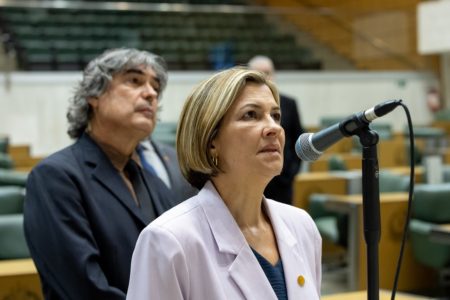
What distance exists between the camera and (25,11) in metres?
11.4

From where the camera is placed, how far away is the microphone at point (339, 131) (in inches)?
60.0

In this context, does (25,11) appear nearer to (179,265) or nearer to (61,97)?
(61,97)

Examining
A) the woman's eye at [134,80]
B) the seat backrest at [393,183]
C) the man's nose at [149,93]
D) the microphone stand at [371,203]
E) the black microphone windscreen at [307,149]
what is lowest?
the seat backrest at [393,183]

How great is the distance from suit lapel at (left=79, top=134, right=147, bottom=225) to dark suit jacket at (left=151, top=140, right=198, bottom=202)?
10.9 inches

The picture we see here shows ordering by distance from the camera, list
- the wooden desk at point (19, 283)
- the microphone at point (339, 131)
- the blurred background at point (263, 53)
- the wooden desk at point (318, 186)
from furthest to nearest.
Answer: the blurred background at point (263, 53), the wooden desk at point (318, 186), the wooden desk at point (19, 283), the microphone at point (339, 131)

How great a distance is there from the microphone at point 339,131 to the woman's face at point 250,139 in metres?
0.11

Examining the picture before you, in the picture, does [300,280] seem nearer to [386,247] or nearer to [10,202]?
[10,202]

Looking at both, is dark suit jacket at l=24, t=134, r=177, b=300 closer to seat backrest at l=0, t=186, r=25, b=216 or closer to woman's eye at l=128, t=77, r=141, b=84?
woman's eye at l=128, t=77, r=141, b=84

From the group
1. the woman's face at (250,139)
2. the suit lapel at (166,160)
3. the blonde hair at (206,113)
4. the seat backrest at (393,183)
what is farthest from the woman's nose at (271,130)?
the seat backrest at (393,183)

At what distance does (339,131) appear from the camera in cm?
156

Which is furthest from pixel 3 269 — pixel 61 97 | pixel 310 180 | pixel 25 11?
pixel 25 11

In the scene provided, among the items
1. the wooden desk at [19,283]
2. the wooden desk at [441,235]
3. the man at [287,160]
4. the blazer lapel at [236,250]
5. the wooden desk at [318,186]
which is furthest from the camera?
the wooden desk at [318,186]

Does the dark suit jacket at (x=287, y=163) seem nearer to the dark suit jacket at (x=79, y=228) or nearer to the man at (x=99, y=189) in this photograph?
the man at (x=99, y=189)

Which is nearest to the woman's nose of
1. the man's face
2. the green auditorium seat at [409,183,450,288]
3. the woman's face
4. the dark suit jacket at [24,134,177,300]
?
the woman's face
